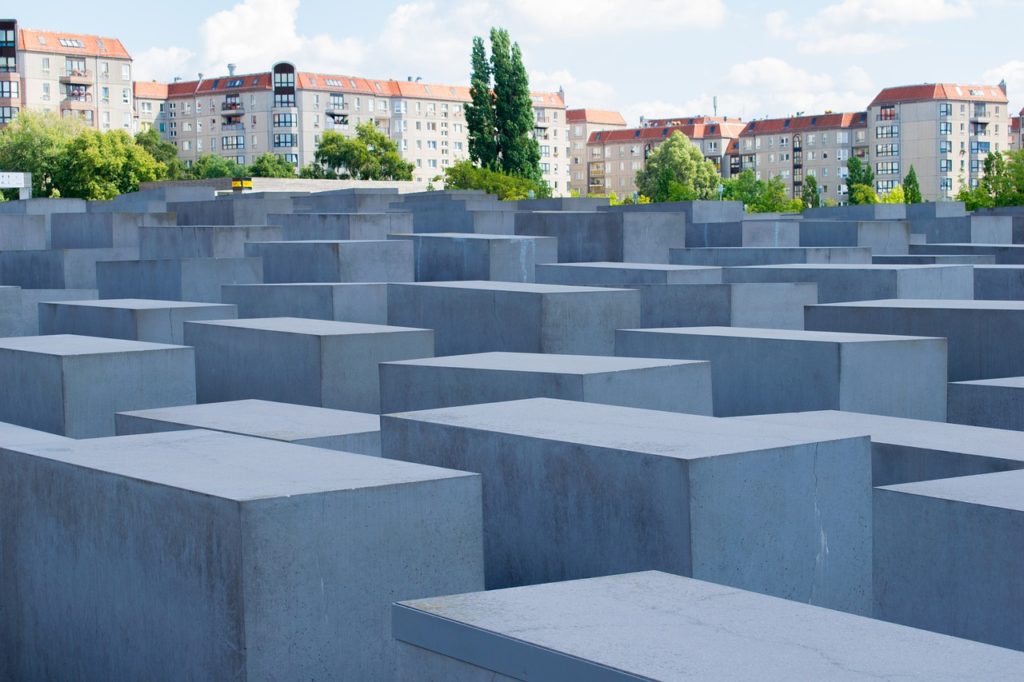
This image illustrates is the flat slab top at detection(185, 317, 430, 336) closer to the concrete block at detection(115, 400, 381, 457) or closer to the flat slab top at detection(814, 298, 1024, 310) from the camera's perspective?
the concrete block at detection(115, 400, 381, 457)

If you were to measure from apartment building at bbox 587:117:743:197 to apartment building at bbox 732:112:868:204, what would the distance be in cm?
291

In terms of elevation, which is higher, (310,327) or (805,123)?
(805,123)

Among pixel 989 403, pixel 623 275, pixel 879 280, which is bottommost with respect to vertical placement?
pixel 989 403

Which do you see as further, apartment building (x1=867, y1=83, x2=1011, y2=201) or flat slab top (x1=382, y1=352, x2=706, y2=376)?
apartment building (x1=867, y1=83, x2=1011, y2=201)

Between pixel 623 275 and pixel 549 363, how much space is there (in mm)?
6435

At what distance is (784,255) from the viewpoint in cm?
1919

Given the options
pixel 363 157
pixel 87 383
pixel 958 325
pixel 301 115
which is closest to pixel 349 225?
pixel 87 383

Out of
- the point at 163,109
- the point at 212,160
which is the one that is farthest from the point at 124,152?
the point at 163,109

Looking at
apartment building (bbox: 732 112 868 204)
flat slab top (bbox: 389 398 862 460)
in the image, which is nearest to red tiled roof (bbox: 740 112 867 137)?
apartment building (bbox: 732 112 868 204)

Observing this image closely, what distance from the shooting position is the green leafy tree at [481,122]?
56500 millimetres

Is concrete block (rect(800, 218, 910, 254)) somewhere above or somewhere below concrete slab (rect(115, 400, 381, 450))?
above

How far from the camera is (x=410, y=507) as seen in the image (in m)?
5.34

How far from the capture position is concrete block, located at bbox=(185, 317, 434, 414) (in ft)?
34.3

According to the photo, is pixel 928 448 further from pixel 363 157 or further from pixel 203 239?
pixel 363 157
